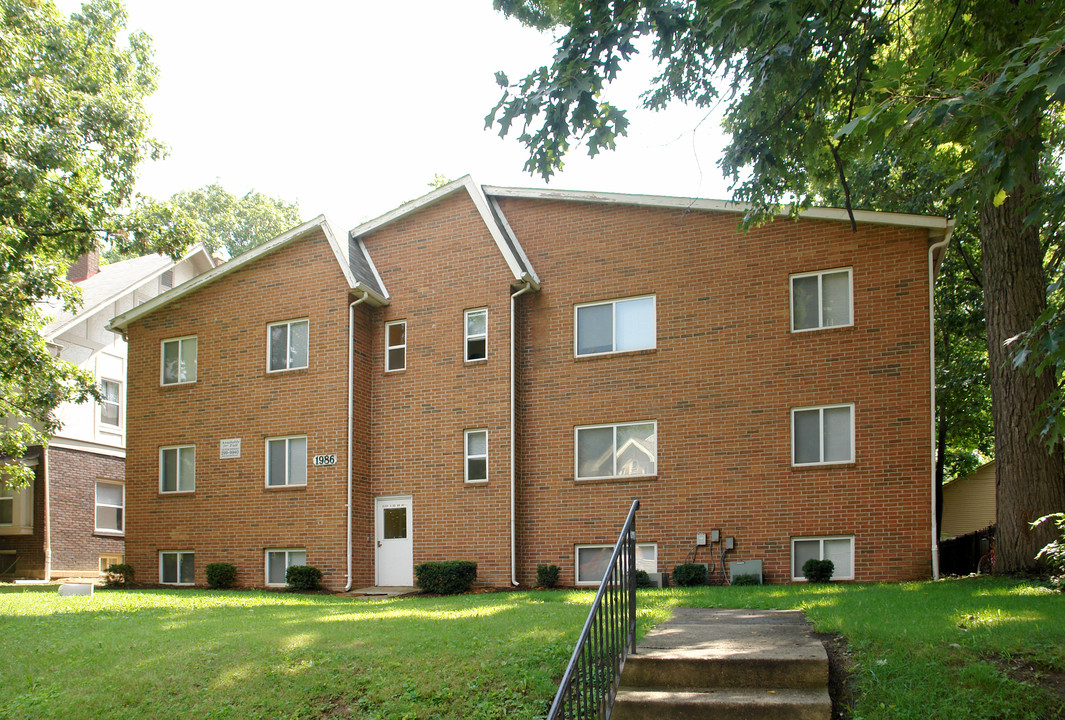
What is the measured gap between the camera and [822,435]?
16.0 metres

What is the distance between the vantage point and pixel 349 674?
7.61 meters

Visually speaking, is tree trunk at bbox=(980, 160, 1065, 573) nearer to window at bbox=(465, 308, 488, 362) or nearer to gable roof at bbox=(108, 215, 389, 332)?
window at bbox=(465, 308, 488, 362)

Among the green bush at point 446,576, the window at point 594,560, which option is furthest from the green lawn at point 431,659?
the green bush at point 446,576

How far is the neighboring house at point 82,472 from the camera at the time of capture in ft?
82.1

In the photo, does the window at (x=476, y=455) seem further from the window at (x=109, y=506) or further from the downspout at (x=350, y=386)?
the window at (x=109, y=506)

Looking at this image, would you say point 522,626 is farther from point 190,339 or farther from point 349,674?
point 190,339

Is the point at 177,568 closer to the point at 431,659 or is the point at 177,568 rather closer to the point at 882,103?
the point at 431,659

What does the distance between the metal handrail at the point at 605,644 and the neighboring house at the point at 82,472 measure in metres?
21.1

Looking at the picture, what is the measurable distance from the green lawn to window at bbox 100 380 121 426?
56.5 feet

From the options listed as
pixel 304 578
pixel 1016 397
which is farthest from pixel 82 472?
pixel 1016 397

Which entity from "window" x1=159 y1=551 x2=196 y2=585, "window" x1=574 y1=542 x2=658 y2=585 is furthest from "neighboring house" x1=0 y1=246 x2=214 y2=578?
"window" x1=574 y1=542 x2=658 y2=585

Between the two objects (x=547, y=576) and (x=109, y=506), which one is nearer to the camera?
(x=547, y=576)

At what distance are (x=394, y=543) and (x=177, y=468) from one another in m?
6.08

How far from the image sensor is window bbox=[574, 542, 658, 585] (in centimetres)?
1706
